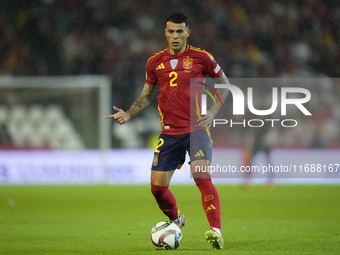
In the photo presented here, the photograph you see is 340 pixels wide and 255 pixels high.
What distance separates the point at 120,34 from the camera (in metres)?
16.9

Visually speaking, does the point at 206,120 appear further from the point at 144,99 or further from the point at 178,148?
the point at 144,99

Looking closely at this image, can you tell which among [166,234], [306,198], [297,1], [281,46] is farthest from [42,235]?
[297,1]

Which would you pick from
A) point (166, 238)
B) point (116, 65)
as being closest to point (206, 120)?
point (166, 238)

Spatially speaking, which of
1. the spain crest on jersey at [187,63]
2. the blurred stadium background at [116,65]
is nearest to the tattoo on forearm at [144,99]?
the spain crest on jersey at [187,63]

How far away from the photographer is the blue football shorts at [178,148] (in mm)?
4980

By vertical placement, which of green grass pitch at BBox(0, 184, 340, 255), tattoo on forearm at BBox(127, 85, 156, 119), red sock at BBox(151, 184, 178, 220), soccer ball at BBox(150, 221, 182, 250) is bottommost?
green grass pitch at BBox(0, 184, 340, 255)

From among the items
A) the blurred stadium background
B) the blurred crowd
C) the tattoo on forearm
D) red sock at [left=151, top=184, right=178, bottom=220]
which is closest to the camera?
red sock at [left=151, top=184, right=178, bottom=220]

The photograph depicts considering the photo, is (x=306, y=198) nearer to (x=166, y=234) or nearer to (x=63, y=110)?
(x=166, y=234)

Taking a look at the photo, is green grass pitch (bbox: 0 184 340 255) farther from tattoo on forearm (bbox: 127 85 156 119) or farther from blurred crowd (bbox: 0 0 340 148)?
blurred crowd (bbox: 0 0 340 148)

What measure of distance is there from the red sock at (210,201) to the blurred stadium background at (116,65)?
8.08 m

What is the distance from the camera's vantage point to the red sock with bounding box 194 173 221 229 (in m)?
4.75

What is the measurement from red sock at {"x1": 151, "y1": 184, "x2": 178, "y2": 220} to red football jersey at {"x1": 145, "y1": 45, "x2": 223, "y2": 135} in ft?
1.70

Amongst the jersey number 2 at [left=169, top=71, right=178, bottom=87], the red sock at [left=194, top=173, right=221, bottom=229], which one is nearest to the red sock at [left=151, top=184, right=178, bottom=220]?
the red sock at [left=194, top=173, right=221, bottom=229]

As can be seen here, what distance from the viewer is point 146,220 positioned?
7344 millimetres
